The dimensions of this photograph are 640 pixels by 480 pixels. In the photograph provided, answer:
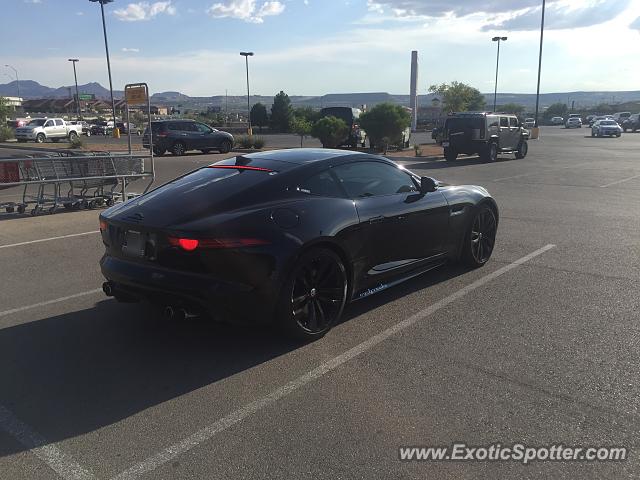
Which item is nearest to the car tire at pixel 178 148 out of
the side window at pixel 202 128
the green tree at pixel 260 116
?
the side window at pixel 202 128

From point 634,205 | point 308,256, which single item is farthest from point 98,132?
point 308,256

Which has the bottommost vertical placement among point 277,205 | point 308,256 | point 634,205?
point 634,205

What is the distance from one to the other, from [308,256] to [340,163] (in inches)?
46.2

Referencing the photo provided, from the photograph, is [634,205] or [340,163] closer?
[340,163]

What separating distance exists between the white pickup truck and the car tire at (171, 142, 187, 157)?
13930mm

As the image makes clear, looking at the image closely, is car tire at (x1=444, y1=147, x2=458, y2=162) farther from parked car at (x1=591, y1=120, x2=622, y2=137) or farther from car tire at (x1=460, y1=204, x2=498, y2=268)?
parked car at (x1=591, y1=120, x2=622, y2=137)

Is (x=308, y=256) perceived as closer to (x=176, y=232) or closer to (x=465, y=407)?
(x=176, y=232)

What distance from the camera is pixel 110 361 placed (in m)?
4.05

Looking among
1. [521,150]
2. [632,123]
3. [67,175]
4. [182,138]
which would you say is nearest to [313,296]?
[67,175]

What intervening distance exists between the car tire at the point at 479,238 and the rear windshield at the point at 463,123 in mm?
16916

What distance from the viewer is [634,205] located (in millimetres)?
11312

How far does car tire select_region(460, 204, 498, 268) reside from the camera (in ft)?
20.2

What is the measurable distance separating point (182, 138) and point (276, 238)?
2253cm

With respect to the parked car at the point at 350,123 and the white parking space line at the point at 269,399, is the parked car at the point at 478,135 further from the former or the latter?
the white parking space line at the point at 269,399
